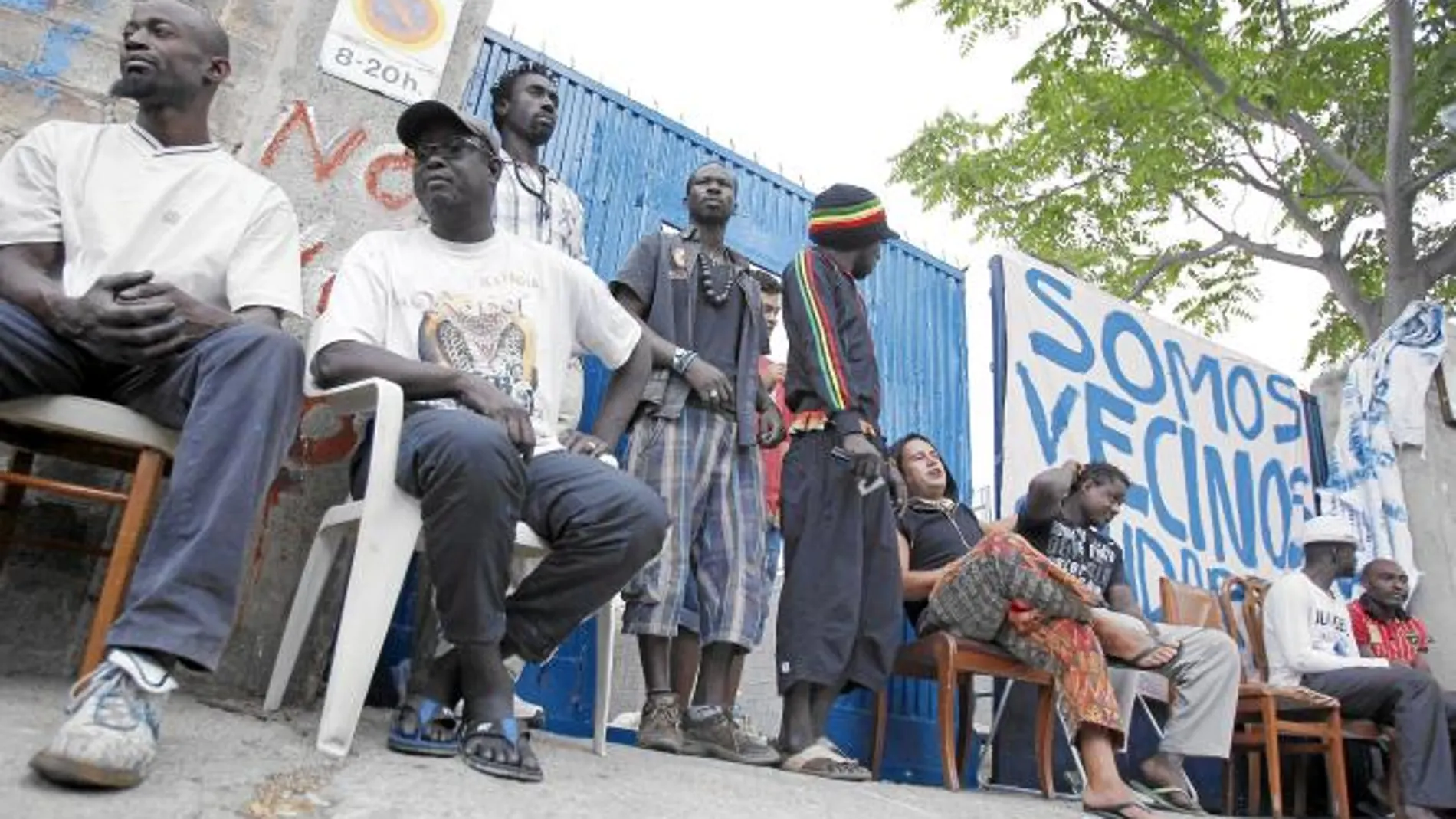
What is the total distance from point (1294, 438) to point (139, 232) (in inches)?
284

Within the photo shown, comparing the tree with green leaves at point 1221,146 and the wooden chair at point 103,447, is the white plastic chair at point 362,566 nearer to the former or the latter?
the wooden chair at point 103,447

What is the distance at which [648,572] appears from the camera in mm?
3186

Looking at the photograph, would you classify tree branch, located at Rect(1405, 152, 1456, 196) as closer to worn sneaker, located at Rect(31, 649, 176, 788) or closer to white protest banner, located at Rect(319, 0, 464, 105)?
white protest banner, located at Rect(319, 0, 464, 105)

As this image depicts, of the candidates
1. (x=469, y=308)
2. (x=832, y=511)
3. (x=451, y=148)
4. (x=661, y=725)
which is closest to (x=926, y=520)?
(x=832, y=511)

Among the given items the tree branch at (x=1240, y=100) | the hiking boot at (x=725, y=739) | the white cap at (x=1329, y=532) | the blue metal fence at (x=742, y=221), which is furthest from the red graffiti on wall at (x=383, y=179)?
the tree branch at (x=1240, y=100)

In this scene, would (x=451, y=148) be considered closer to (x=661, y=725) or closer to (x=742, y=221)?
(x=661, y=725)

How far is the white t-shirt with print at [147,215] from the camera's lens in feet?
7.27

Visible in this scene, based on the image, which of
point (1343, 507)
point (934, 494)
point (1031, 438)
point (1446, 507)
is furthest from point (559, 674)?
point (1446, 507)

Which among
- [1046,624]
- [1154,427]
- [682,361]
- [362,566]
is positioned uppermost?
[1154,427]

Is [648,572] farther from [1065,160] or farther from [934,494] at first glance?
[1065,160]

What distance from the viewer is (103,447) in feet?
7.22

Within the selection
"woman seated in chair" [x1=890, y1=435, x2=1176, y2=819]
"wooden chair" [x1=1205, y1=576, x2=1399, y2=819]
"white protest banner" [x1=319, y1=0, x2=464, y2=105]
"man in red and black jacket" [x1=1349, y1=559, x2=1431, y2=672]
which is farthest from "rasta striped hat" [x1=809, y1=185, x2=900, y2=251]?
"man in red and black jacket" [x1=1349, y1=559, x2=1431, y2=672]

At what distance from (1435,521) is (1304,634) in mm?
2547

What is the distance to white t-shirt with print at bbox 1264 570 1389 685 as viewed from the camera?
16.3 feet
